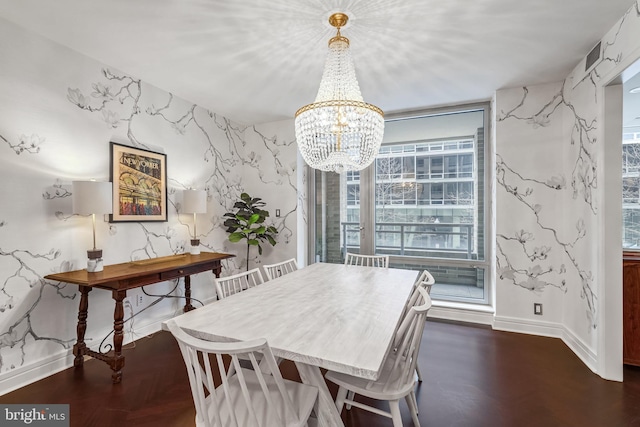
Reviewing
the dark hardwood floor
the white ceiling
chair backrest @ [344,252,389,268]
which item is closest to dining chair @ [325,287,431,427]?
the dark hardwood floor

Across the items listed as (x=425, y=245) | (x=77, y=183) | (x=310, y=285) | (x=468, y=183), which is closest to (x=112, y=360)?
(x=77, y=183)

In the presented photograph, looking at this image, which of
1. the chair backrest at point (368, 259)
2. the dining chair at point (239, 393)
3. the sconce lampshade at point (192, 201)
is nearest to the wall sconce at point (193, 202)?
the sconce lampshade at point (192, 201)

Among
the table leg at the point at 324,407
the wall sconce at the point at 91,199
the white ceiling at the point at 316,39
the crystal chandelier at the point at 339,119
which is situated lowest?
the table leg at the point at 324,407

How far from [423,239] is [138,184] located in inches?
129

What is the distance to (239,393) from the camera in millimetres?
1341

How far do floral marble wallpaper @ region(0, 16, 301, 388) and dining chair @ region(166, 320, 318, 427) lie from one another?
181cm

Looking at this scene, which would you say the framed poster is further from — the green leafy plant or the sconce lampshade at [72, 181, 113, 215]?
the green leafy plant

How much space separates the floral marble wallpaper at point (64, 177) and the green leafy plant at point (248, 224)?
0.45 meters

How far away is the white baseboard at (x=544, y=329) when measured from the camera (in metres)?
2.56

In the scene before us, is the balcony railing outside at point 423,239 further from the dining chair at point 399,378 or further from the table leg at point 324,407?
the table leg at point 324,407

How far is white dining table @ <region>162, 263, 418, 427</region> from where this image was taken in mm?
1173

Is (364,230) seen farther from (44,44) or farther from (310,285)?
(44,44)

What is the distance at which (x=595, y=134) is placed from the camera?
2.33 meters

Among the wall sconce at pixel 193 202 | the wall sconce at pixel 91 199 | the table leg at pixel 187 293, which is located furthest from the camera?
the table leg at pixel 187 293
